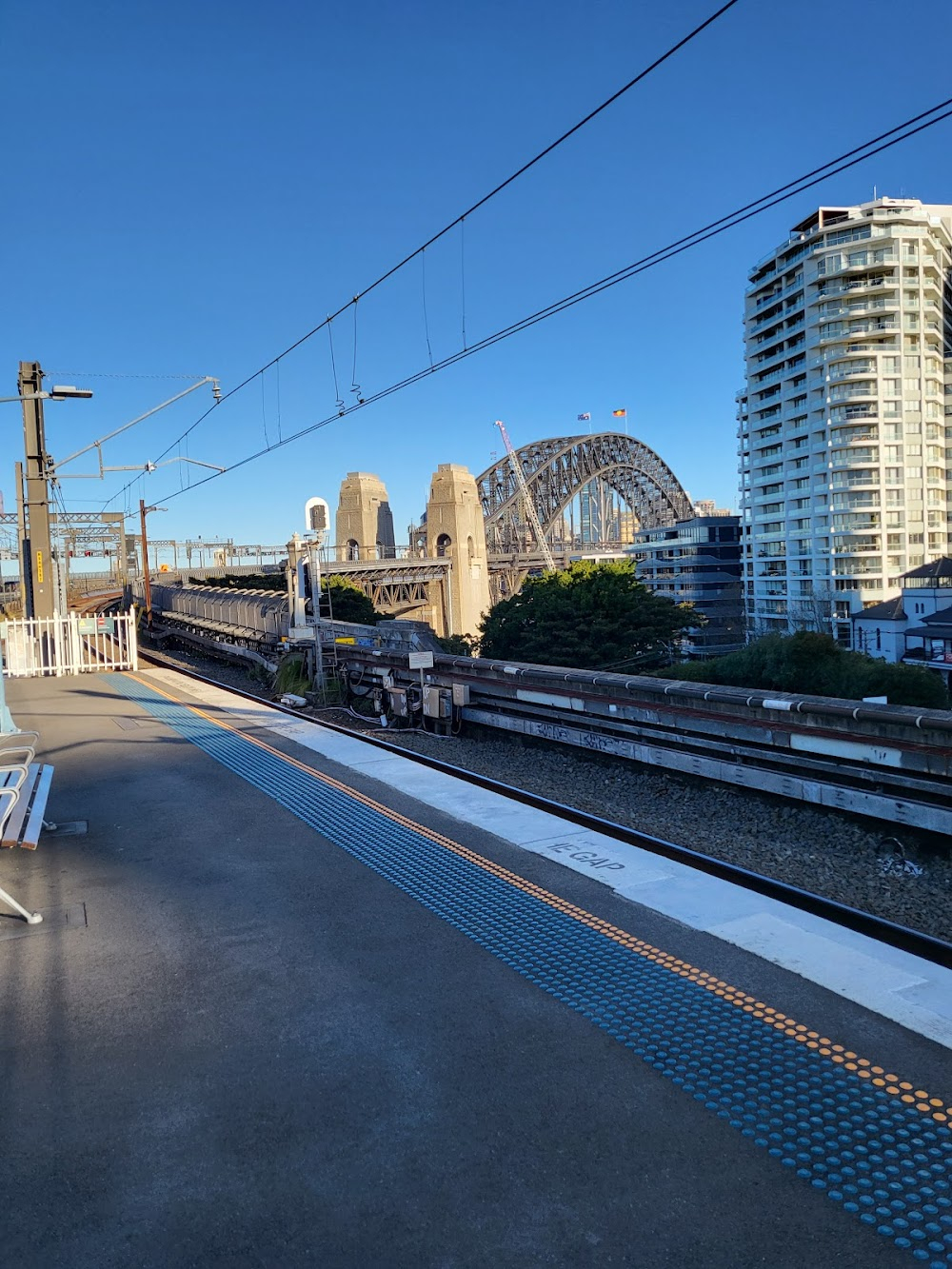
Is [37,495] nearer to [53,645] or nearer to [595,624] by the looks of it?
[53,645]

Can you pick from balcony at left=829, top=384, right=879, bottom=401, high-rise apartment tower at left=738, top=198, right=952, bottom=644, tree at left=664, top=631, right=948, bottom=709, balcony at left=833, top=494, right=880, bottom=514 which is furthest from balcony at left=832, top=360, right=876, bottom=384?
tree at left=664, top=631, right=948, bottom=709

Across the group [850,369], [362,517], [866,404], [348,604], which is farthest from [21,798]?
[362,517]

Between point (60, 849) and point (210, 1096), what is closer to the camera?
point (210, 1096)

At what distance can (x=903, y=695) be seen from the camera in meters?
33.4

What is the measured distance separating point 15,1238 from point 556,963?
295cm

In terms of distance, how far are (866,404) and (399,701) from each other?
61876mm

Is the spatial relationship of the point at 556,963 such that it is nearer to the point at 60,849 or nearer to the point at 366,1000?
the point at 366,1000

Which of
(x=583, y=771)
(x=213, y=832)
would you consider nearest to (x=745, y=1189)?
(x=213, y=832)

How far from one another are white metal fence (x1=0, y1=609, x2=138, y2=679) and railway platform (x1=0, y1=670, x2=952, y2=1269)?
17.1 meters

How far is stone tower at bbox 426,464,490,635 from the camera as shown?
328 ft

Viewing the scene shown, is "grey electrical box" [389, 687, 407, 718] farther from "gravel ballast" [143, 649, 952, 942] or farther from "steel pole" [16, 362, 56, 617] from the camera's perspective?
"steel pole" [16, 362, 56, 617]

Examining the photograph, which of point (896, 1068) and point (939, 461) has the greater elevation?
point (939, 461)

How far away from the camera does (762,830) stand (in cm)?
1009

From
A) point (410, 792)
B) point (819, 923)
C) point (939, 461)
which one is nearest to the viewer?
point (819, 923)
